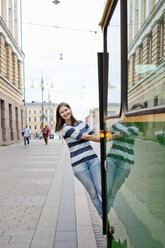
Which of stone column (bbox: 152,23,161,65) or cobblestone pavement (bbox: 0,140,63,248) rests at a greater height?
stone column (bbox: 152,23,161,65)

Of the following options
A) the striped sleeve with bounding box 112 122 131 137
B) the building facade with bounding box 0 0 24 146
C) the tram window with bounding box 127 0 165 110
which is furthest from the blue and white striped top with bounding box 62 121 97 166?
the building facade with bounding box 0 0 24 146

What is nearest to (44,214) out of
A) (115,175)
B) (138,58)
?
(115,175)

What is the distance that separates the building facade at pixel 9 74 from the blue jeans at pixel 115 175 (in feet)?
69.0

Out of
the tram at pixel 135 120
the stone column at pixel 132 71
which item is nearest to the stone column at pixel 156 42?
the tram at pixel 135 120

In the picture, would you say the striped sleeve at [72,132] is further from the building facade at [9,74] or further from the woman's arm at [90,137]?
the building facade at [9,74]

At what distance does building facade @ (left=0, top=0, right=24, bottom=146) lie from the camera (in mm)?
24656

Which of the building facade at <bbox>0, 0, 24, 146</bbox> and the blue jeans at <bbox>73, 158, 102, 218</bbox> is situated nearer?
the blue jeans at <bbox>73, 158, 102, 218</bbox>

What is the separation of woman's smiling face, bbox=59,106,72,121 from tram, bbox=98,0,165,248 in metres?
1.05

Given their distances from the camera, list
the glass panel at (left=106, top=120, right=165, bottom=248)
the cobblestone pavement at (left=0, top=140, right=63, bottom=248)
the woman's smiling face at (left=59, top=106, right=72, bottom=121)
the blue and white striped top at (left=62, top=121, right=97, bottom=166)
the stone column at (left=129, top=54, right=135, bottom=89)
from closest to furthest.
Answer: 1. the glass panel at (left=106, top=120, right=165, bottom=248)
2. the stone column at (left=129, top=54, right=135, bottom=89)
3. the blue and white striped top at (left=62, top=121, right=97, bottom=166)
4. the woman's smiling face at (left=59, top=106, right=72, bottom=121)
5. the cobblestone pavement at (left=0, top=140, right=63, bottom=248)

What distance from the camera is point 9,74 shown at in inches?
1107

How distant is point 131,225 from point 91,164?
191 cm

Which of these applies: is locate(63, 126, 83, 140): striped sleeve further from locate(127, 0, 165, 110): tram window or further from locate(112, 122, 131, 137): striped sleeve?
locate(127, 0, 165, 110): tram window

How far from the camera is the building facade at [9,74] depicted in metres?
24.7

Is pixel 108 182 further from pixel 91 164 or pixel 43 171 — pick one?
pixel 43 171
